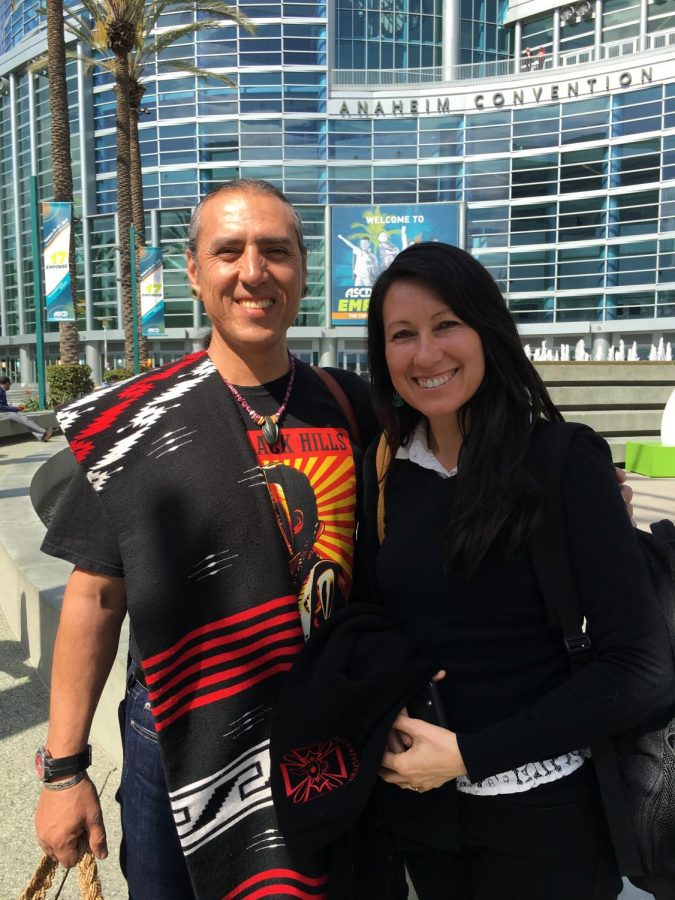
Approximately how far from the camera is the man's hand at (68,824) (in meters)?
1.64

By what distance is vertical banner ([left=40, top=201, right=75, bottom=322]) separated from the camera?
587 inches

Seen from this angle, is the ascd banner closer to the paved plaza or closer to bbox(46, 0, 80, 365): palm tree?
bbox(46, 0, 80, 365): palm tree

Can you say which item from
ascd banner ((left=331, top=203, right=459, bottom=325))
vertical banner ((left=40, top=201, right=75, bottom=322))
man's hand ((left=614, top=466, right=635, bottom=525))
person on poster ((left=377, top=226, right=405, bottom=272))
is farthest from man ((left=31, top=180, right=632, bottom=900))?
person on poster ((left=377, top=226, right=405, bottom=272))

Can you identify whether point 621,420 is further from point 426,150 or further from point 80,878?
point 426,150

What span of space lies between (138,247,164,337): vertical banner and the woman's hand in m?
23.3

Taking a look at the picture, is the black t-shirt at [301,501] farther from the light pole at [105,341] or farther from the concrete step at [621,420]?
the light pole at [105,341]

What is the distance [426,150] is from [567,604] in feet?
146

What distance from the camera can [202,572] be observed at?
5.12ft

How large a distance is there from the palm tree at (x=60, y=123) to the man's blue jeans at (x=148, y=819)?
1671cm

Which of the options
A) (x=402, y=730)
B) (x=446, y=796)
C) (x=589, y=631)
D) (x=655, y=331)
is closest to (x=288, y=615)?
(x=402, y=730)

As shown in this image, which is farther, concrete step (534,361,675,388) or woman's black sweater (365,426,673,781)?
concrete step (534,361,675,388)

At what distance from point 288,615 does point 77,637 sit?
50cm

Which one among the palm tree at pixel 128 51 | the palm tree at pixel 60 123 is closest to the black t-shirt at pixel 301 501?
the palm tree at pixel 60 123

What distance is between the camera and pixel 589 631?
1.38 meters
